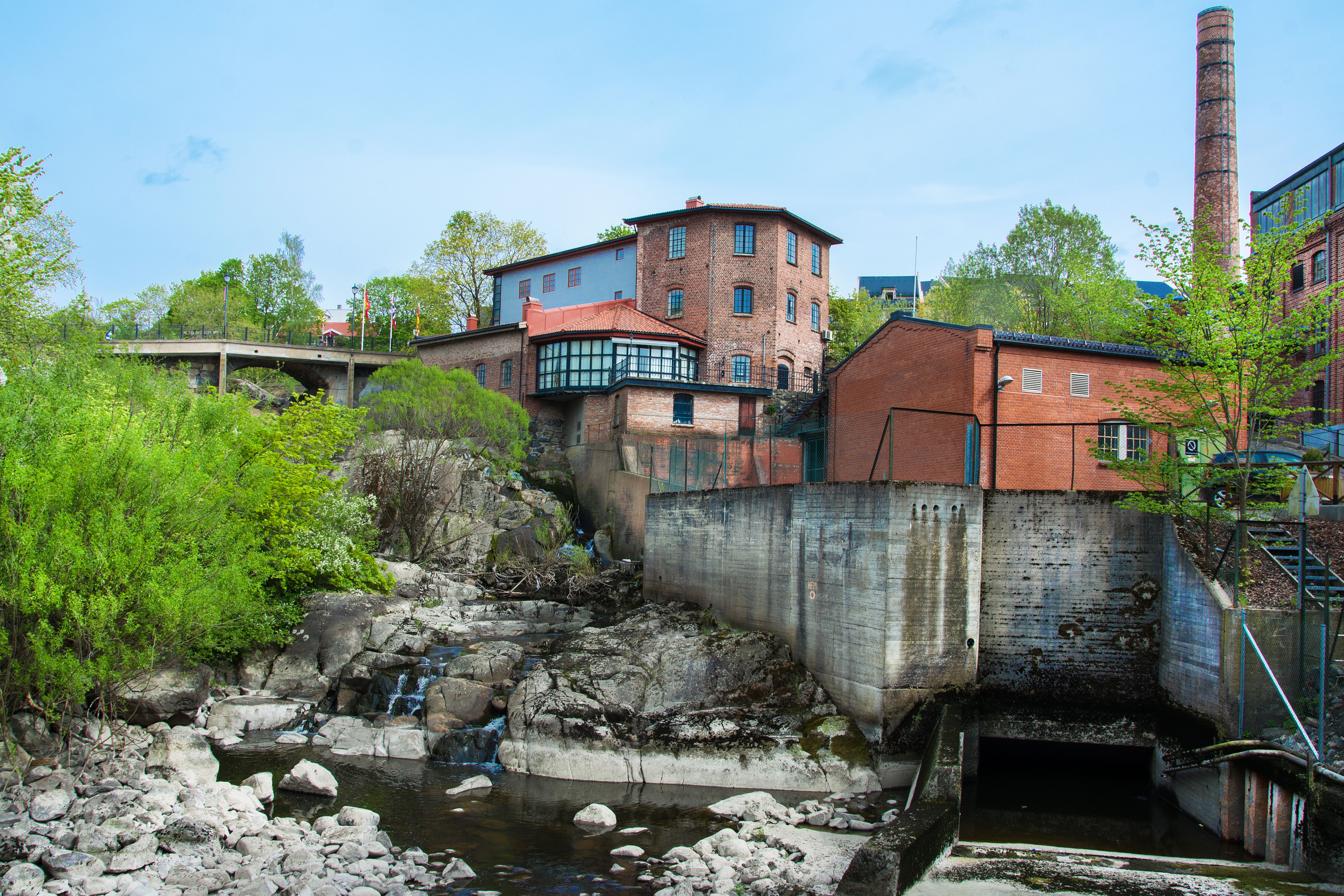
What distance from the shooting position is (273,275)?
6481 centimetres

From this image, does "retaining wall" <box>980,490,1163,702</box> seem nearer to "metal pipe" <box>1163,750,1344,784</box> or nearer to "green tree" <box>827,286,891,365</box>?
"metal pipe" <box>1163,750,1344,784</box>

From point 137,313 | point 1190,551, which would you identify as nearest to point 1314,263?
point 1190,551

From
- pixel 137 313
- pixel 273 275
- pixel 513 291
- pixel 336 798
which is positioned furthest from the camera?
pixel 273 275

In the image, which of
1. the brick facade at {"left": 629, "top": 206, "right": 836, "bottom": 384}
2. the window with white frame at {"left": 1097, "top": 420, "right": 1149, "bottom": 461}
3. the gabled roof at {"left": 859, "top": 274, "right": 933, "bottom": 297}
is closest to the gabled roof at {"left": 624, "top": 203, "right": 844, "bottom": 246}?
the brick facade at {"left": 629, "top": 206, "right": 836, "bottom": 384}

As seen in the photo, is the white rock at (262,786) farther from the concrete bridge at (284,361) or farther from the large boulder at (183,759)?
the concrete bridge at (284,361)

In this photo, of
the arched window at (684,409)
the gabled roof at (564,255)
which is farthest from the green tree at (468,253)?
the arched window at (684,409)

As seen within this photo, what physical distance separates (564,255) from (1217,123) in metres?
31.5

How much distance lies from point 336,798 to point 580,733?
11.7ft

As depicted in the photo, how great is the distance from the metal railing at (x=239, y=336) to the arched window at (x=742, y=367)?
19.6 metres

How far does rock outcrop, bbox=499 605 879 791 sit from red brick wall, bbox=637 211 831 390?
26828 millimetres

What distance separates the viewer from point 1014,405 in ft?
67.7

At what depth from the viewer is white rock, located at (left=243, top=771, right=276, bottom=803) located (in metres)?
11.3

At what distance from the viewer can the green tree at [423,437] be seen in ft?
85.8

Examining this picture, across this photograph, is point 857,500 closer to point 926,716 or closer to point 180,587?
point 926,716
